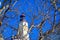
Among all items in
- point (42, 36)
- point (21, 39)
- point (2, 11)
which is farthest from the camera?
point (21, 39)

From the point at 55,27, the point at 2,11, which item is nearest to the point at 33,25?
the point at 55,27

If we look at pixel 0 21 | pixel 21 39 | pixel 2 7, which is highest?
pixel 2 7

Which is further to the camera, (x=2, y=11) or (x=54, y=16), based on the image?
(x=54, y=16)

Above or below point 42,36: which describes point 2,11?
above

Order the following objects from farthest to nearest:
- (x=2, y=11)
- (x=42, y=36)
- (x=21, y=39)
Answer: (x=21, y=39) → (x=42, y=36) → (x=2, y=11)

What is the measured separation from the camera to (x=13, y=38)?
11000 mm

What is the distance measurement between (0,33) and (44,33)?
191 centimetres

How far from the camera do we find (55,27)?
33.1ft

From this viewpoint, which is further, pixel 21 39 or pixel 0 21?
pixel 21 39

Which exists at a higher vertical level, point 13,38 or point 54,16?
point 54,16

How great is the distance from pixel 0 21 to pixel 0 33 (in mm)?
660

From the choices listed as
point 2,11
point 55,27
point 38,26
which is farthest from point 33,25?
point 2,11

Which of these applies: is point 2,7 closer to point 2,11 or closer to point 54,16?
point 2,11

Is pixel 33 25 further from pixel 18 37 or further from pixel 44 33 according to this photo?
pixel 18 37
